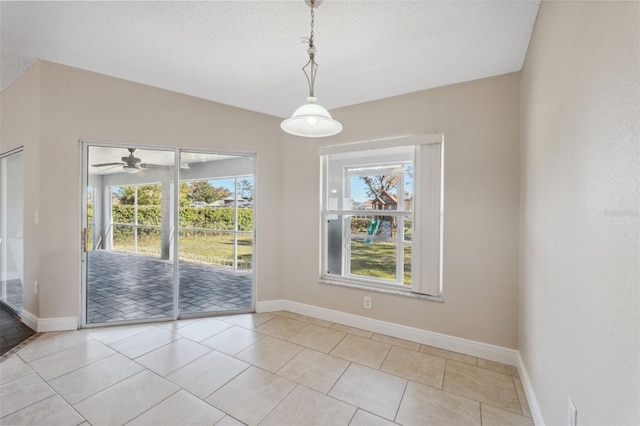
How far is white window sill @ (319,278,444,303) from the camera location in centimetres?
284

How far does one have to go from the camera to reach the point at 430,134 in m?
2.78

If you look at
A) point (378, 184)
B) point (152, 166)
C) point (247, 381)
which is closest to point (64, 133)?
point (152, 166)

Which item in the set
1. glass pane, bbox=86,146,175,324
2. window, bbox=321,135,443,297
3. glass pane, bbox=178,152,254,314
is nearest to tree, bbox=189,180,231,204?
glass pane, bbox=178,152,254,314

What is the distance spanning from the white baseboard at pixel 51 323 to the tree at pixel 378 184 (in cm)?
361

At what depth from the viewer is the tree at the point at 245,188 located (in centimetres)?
367

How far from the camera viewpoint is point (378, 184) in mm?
3250

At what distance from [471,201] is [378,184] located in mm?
1023

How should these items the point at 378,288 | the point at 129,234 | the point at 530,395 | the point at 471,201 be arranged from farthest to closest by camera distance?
1. the point at 129,234
2. the point at 378,288
3. the point at 471,201
4. the point at 530,395

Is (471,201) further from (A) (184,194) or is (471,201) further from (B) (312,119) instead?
(A) (184,194)

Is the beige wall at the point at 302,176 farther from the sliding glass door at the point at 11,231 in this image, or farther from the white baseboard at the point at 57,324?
the sliding glass door at the point at 11,231

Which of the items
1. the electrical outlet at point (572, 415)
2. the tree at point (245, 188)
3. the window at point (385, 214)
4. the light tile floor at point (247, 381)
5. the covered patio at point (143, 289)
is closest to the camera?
the electrical outlet at point (572, 415)

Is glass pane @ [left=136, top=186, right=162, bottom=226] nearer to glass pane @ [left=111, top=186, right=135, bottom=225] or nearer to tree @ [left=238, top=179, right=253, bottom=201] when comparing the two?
glass pane @ [left=111, top=186, right=135, bottom=225]

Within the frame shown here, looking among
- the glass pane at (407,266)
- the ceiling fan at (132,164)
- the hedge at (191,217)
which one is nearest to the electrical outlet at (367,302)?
the glass pane at (407,266)

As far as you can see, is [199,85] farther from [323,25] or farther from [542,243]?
[542,243]
